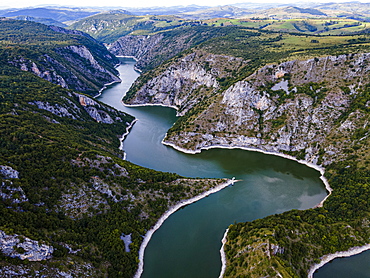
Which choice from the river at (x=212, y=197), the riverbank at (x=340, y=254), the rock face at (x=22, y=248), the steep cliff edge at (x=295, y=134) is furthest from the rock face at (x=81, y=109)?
the riverbank at (x=340, y=254)

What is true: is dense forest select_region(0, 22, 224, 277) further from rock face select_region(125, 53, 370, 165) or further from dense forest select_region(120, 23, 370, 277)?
rock face select_region(125, 53, 370, 165)

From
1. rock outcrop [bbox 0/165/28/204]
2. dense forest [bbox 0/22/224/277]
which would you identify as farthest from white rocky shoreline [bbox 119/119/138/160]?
rock outcrop [bbox 0/165/28/204]

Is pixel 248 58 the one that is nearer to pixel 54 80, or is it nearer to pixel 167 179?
pixel 167 179

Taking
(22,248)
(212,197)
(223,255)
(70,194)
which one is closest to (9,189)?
(70,194)

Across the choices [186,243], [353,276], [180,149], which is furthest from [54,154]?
[353,276]

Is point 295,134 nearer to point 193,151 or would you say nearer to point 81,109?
point 193,151

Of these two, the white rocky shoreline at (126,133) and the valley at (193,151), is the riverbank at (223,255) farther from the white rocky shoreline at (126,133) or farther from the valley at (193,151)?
the white rocky shoreline at (126,133)
